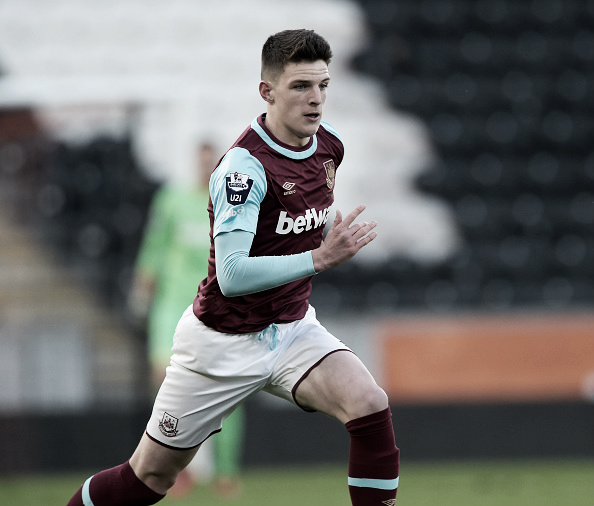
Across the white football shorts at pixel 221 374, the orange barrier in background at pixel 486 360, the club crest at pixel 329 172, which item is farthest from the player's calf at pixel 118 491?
the orange barrier in background at pixel 486 360

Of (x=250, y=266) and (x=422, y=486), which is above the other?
(x=250, y=266)

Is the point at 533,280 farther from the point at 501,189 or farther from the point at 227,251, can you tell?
the point at 227,251

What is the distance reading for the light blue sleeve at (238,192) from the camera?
353cm

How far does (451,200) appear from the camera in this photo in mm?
9977

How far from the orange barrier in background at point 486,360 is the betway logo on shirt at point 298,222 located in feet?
14.1

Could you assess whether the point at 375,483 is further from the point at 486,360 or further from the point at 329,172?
the point at 486,360

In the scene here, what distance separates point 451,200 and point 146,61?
3.42 metres

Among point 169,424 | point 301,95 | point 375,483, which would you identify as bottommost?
point 375,483

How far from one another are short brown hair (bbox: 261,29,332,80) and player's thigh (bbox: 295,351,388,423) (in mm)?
1044

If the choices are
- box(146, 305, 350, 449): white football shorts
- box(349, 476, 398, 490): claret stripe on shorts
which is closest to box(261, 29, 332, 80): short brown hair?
box(146, 305, 350, 449): white football shorts

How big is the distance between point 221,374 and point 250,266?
1.66 ft

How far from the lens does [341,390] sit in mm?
3664

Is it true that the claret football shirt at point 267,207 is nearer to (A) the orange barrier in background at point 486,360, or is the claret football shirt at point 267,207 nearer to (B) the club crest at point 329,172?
(B) the club crest at point 329,172

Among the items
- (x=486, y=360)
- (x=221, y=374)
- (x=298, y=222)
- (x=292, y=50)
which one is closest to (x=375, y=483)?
(x=221, y=374)
